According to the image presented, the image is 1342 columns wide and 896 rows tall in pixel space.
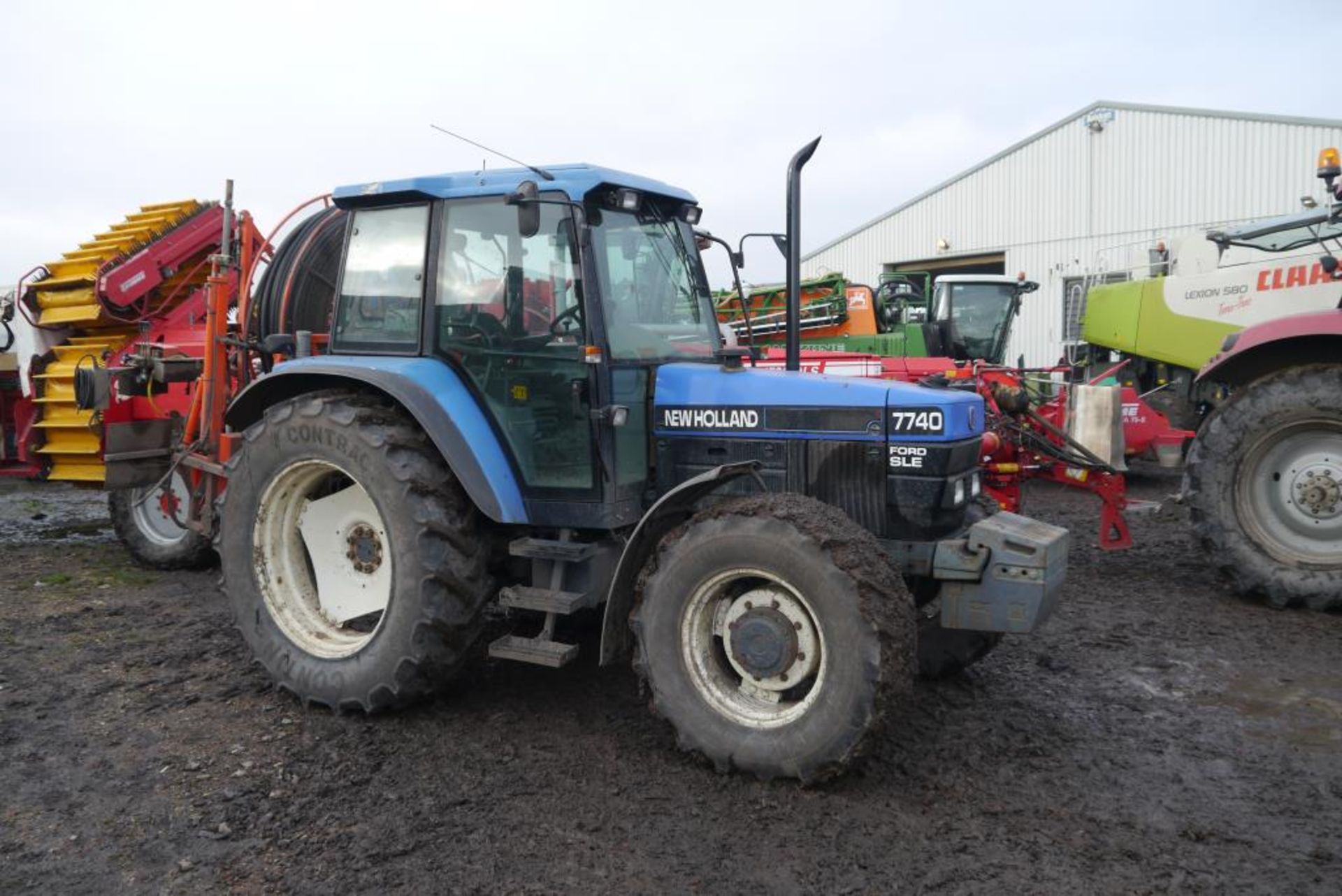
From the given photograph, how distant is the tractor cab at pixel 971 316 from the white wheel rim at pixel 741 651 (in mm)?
9904

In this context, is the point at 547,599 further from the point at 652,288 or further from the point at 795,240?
the point at 795,240

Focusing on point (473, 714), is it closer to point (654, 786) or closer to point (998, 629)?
point (654, 786)

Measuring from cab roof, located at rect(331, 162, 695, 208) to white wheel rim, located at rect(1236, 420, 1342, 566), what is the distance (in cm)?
390

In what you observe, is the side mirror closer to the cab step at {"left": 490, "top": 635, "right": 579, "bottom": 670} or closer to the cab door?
the cab door

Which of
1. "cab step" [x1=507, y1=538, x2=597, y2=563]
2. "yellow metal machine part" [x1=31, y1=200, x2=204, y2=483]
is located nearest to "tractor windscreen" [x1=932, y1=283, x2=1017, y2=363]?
"yellow metal machine part" [x1=31, y1=200, x2=204, y2=483]

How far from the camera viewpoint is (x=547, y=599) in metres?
3.95

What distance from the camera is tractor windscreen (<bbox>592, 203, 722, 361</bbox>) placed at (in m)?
4.02

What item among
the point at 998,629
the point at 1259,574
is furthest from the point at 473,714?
the point at 1259,574

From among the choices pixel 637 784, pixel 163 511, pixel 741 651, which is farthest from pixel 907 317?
pixel 637 784

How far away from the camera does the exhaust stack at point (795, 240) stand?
4.01 meters

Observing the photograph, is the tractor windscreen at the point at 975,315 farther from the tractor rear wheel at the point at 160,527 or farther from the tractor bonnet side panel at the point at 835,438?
the tractor rear wheel at the point at 160,527

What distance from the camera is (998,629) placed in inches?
144

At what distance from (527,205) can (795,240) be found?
114 cm

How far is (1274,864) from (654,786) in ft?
6.37
